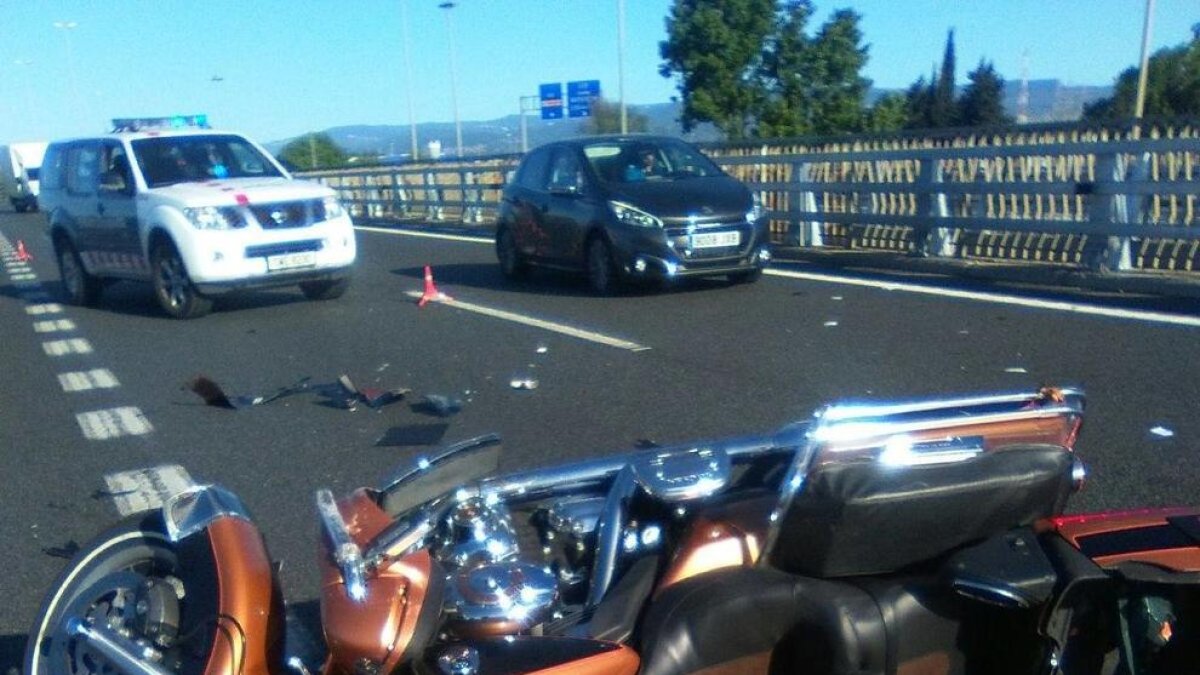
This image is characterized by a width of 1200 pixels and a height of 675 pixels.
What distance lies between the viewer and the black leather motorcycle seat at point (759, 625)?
2.62m

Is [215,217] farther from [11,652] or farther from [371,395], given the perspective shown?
[11,652]

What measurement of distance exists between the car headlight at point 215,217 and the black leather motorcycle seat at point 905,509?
10.1 metres

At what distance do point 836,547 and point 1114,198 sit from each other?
385 inches

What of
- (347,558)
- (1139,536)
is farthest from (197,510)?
(1139,536)

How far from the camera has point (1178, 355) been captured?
7.52 m

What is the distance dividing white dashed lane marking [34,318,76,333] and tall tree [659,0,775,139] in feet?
113

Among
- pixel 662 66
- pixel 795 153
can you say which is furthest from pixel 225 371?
pixel 662 66

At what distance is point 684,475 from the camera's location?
2.72m

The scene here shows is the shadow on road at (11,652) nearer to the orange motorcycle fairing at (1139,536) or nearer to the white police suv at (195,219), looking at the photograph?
the orange motorcycle fairing at (1139,536)

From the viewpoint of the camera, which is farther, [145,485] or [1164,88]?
[1164,88]

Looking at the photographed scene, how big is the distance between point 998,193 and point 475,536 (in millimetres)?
10915

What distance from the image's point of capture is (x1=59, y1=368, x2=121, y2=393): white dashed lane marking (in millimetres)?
8695

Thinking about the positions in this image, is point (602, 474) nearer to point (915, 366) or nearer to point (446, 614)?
point (446, 614)

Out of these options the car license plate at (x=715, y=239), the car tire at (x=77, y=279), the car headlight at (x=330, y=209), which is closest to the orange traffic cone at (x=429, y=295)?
the car headlight at (x=330, y=209)
